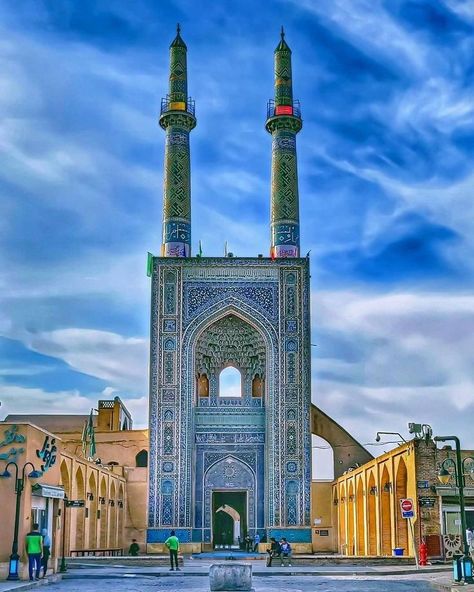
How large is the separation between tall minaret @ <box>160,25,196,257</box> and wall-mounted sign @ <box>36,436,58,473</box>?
13762mm

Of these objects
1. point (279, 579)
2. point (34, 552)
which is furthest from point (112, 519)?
point (34, 552)

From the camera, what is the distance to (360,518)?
29.0 meters

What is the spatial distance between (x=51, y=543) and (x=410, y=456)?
865 centimetres

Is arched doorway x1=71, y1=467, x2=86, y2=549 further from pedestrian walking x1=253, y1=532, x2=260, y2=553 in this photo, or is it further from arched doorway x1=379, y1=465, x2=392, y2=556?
arched doorway x1=379, y1=465, x2=392, y2=556

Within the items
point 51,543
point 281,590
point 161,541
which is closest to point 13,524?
point 51,543

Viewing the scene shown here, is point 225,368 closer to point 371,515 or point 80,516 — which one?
point 371,515

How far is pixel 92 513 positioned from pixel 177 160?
13.1 meters

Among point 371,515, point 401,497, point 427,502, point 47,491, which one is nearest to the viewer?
point 47,491

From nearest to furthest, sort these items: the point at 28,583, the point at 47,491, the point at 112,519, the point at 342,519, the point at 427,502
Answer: the point at 28,583, the point at 47,491, the point at 427,502, the point at 112,519, the point at 342,519

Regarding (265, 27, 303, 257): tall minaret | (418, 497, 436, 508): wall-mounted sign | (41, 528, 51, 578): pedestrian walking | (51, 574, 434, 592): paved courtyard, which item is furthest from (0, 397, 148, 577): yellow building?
(265, 27, 303, 257): tall minaret

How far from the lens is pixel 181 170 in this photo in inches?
1323

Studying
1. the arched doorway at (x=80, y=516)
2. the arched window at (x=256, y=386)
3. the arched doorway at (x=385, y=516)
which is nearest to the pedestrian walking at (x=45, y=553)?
the arched doorway at (x=80, y=516)

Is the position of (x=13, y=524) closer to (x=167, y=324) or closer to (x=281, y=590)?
(x=281, y=590)

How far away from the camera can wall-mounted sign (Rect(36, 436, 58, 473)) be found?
62.7ft
